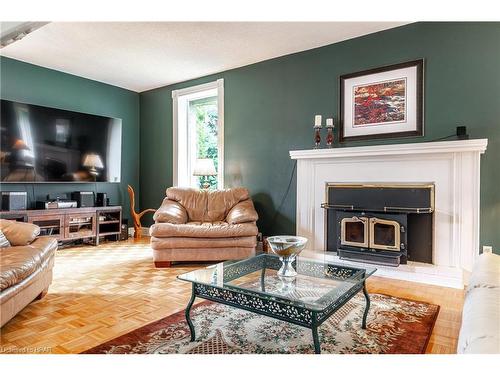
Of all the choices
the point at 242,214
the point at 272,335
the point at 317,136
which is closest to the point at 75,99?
the point at 242,214

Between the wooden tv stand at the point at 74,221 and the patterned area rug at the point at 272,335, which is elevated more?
the wooden tv stand at the point at 74,221

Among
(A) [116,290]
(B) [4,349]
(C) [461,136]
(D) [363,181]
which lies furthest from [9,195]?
(C) [461,136]

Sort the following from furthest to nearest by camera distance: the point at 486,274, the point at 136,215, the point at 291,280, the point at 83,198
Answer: the point at 136,215
the point at 83,198
the point at 291,280
the point at 486,274

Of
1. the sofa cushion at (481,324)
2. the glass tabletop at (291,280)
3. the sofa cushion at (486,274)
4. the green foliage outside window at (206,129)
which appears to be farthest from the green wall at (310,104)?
the sofa cushion at (481,324)

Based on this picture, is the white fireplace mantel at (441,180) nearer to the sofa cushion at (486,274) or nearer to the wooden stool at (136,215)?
the sofa cushion at (486,274)

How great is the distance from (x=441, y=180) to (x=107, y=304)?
3087 mm

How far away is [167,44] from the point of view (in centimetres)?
387

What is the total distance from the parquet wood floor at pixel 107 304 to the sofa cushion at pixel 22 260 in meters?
0.32

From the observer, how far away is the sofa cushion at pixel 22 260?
6.14 feet

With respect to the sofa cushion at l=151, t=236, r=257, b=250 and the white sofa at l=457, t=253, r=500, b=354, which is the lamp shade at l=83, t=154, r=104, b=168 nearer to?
the sofa cushion at l=151, t=236, r=257, b=250

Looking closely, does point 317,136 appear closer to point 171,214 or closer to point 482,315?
point 171,214

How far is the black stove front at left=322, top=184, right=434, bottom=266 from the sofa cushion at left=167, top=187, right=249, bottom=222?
3.98 ft

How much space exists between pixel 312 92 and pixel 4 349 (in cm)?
366

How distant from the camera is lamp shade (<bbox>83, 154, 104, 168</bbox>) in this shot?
15.8 feet
